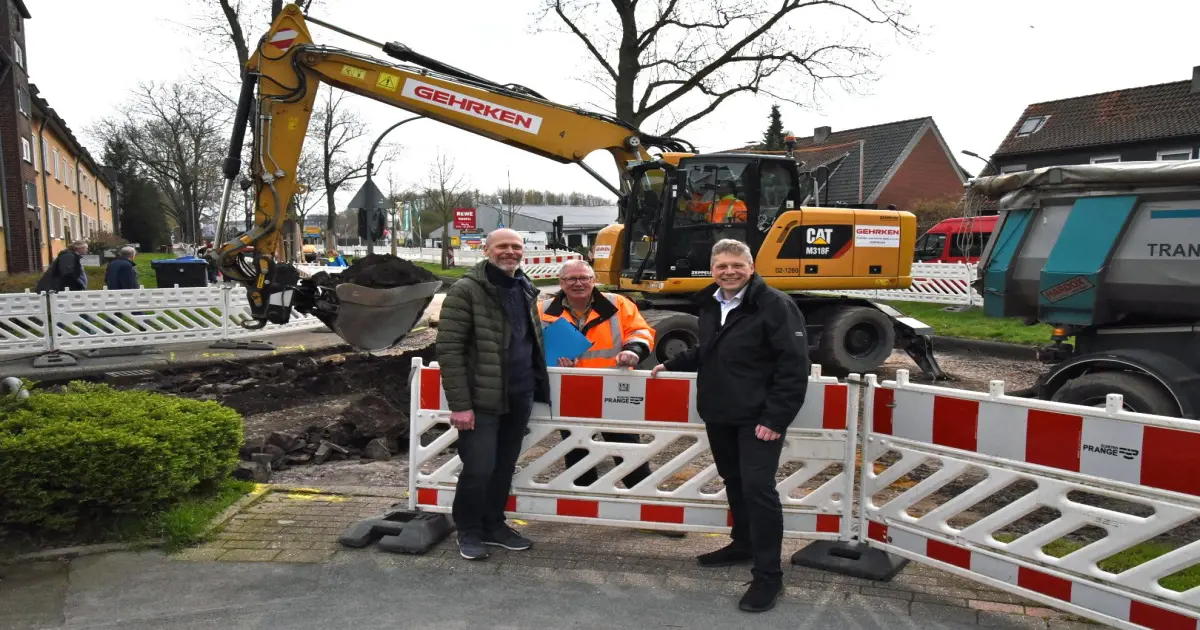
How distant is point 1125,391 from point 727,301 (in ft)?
11.7

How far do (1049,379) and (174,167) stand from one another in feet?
181

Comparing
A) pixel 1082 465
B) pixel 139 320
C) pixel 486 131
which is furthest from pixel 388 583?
pixel 139 320

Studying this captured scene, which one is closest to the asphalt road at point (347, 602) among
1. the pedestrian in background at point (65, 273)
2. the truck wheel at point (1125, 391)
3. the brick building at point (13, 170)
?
the truck wheel at point (1125, 391)

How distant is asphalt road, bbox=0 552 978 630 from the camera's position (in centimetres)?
363

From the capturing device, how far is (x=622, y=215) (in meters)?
10.4

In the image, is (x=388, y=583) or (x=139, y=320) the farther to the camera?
(x=139, y=320)

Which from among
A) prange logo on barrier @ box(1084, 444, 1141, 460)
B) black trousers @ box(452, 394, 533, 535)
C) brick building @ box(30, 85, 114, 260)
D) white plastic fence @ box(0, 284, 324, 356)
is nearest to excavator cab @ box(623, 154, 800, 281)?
black trousers @ box(452, 394, 533, 535)

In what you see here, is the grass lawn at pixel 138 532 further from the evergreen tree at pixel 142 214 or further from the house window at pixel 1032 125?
the evergreen tree at pixel 142 214

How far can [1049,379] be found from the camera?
20.6ft

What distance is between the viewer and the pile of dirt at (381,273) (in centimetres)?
867

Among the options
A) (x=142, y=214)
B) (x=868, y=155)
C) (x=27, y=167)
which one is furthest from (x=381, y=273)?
(x=142, y=214)

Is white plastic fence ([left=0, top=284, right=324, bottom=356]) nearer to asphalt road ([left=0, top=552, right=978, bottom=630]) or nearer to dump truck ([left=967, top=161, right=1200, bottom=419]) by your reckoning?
asphalt road ([left=0, top=552, right=978, bottom=630])

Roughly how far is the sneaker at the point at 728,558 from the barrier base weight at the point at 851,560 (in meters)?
0.26

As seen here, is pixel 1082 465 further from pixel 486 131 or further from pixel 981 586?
pixel 486 131
